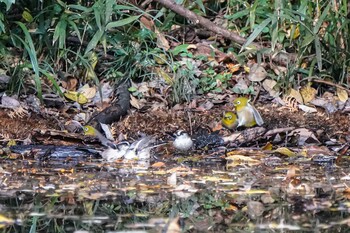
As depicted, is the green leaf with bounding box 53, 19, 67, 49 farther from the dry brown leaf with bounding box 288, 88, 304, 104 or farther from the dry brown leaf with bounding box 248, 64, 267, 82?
the dry brown leaf with bounding box 288, 88, 304, 104

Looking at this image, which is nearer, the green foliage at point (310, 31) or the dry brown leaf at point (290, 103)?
the green foliage at point (310, 31)

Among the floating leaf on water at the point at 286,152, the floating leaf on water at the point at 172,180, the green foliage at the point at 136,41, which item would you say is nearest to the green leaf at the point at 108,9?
the green foliage at the point at 136,41

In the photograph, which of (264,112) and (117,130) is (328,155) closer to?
(264,112)

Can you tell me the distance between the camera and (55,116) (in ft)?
19.2

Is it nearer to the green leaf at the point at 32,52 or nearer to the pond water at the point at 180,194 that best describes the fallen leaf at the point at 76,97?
Result: the green leaf at the point at 32,52

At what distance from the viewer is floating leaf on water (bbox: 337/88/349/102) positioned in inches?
243

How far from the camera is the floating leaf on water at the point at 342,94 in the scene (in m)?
6.18

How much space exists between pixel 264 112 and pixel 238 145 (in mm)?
805

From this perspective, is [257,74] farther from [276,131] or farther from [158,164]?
[158,164]

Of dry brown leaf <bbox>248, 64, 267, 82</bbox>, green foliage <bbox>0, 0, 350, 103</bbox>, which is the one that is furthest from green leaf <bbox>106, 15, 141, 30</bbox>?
dry brown leaf <bbox>248, 64, 267, 82</bbox>

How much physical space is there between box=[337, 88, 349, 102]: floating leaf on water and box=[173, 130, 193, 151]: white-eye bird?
1.52 meters

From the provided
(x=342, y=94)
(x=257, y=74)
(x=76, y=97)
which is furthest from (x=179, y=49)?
(x=342, y=94)

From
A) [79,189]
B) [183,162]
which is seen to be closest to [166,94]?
[183,162]

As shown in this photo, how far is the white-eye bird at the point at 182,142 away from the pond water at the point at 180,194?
0.15 m
